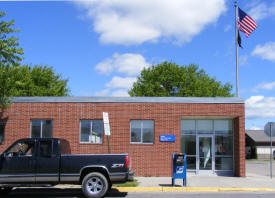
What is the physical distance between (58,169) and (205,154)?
31.7ft

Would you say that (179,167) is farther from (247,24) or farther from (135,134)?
(247,24)

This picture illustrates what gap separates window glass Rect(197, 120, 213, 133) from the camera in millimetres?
18453

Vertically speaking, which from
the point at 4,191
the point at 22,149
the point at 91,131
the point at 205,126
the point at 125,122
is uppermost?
the point at 125,122

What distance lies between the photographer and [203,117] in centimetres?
1806

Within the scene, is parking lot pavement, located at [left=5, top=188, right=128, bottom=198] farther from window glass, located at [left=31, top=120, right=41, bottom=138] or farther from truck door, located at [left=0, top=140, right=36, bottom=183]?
window glass, located at [left=31, top=120, right=41, bottom=138]

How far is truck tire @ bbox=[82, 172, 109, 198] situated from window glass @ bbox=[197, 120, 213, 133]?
8554 millimetres

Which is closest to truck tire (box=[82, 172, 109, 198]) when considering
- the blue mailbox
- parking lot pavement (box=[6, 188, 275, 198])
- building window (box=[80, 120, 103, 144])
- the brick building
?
parking lot pavement (box=[6, 188, 275, 198])

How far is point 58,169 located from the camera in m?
11.0

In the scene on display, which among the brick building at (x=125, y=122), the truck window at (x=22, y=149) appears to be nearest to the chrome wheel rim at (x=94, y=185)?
the truck window at (x=22, y=149)

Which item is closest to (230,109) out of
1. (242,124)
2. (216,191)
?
(242,124)

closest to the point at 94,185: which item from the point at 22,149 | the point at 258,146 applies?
the point at 22,149

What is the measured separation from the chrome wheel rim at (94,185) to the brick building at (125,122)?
634 cm

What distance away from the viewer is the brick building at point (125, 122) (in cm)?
1755

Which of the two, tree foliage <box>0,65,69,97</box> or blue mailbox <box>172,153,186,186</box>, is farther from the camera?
tree foliage <box>0,65,69,97</box>
